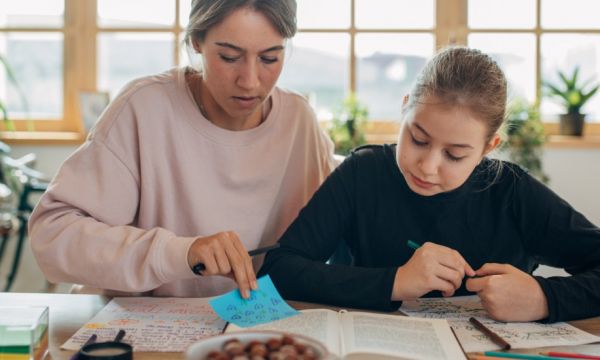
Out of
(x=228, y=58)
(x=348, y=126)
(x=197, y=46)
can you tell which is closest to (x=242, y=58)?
(x=228, y=58)

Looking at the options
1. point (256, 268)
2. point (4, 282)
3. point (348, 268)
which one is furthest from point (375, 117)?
point (348, 268)

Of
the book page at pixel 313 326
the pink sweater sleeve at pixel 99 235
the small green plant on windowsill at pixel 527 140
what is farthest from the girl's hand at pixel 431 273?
the small green plant on windowsill at pixel 527 140

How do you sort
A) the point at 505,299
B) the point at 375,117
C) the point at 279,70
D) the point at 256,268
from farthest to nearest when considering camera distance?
the point at 375,117
the point at 256,268
the point at 279,70
the point at 505,299

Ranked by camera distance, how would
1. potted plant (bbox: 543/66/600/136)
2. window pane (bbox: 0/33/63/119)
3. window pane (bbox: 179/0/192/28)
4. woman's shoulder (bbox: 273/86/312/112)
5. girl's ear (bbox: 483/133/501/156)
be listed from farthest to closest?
1. window pane (bbox: 0/33/63/119)
2. window pane (bbox: 179/0/192/28)
3. potted plant (bbox: 543/66/600/136)
4. woman's shoulder (bbox: 273/86/312/112)
5. girl's ear (bbox: 483/133/501/156)

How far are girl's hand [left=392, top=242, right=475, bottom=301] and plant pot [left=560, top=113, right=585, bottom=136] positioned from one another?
2775 millimetres

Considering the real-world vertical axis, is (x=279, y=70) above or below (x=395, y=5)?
below

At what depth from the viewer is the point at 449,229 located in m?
1.56

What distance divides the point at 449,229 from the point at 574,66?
276 centimetres

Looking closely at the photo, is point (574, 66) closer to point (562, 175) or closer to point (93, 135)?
point (562, 175)

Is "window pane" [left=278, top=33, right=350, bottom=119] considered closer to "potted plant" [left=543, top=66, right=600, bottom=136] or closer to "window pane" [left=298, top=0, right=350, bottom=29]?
"window pane" [left=298, top=0, right=350, bottom=29]

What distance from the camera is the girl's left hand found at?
1271 millimetres

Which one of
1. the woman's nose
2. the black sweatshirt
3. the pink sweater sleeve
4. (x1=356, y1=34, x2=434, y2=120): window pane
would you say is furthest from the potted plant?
the pink sweater sleeve

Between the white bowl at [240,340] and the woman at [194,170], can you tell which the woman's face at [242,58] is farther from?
the white bowl at [240,340]

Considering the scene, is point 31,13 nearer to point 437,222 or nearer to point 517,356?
point 437,222
